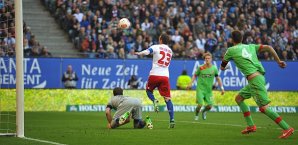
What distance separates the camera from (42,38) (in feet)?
124

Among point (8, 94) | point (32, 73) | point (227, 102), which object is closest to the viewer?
point (8, 94)

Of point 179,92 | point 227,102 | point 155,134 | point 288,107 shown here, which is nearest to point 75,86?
point 179,92

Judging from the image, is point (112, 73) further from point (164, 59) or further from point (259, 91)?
point (259, 91)

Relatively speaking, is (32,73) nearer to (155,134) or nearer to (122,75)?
(122,75)

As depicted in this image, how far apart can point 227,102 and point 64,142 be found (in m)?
23.5

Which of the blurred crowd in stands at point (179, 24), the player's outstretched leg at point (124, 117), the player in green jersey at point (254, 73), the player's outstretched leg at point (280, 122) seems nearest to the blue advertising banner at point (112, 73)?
the blurred crowd in stands at point (179, 24)

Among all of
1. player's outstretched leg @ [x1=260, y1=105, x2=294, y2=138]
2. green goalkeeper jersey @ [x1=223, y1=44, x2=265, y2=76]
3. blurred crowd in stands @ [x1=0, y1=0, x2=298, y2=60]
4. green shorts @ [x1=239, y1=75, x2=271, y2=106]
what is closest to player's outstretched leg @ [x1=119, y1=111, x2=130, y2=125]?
green goalkeeper jersey @ [x1=223, y1=44, x2=265, y2=76]

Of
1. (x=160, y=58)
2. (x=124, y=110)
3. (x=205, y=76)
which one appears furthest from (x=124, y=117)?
(x=205, y=76)

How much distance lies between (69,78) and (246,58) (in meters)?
19.5

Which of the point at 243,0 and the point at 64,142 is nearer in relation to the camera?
the point at 64,142

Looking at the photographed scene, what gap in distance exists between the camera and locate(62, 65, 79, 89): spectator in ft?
114

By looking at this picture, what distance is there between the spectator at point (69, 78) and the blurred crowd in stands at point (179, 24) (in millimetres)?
1978

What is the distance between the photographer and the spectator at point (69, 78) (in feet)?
114

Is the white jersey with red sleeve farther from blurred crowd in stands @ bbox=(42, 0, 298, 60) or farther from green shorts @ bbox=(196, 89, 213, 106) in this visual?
blurred crowd in stands @ bbox=(42, 0, 298, 60)
